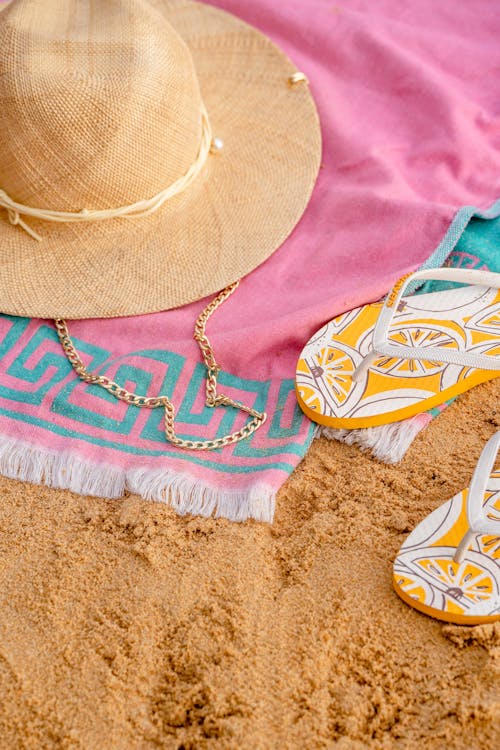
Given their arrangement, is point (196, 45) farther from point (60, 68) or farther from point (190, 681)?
point (190, 681)

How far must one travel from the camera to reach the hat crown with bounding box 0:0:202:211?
1356 mm

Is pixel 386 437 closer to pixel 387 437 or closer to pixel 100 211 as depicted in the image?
pixel 387 437

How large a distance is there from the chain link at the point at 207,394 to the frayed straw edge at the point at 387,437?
0.15m

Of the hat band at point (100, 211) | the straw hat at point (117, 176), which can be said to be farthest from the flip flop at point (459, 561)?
the hat band at point (100, 211)

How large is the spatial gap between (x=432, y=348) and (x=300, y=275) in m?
0.40

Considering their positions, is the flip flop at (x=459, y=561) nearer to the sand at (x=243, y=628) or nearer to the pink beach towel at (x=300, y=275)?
the sand at (x=243, y=628)

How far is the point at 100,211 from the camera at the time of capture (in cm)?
145

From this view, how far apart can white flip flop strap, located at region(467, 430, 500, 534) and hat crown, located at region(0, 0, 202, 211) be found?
80 centimetres

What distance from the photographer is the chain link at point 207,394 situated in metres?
1.29

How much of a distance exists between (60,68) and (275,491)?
850mm

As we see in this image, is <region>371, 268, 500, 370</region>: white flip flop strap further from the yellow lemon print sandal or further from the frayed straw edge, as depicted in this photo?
the frayed straw edge

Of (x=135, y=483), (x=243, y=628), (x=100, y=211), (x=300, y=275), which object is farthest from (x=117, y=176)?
(x=243, y=628)

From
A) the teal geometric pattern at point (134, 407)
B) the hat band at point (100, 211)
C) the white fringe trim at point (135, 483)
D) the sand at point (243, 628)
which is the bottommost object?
the sand at point (243, 628)

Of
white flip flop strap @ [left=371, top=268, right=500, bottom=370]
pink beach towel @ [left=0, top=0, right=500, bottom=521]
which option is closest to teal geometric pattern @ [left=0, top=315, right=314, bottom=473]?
pink beach towel @ [left=0, top=0, right=500, bottom=521]
